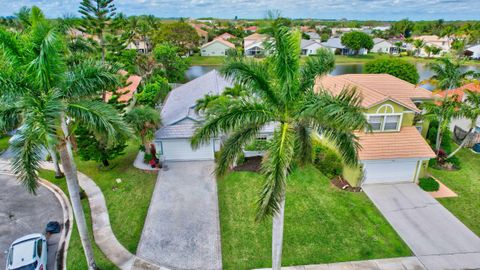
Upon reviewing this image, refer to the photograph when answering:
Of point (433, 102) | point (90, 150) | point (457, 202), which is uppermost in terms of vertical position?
point (433, 102)

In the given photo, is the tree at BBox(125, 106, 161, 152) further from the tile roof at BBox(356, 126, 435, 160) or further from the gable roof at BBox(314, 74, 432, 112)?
the tile roof at BBox(356, 126, 435, 160)

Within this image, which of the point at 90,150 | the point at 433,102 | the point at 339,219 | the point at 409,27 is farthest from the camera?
the point at 409,27

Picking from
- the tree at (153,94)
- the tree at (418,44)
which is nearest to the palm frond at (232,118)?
the tree at (153,94)

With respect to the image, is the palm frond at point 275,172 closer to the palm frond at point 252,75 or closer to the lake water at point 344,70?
the palm frond at point 252,75

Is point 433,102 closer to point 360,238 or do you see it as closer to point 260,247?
point 360,238

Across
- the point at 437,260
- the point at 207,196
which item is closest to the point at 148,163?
the point at 207,196

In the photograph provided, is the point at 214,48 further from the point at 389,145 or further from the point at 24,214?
the point at 24,214
